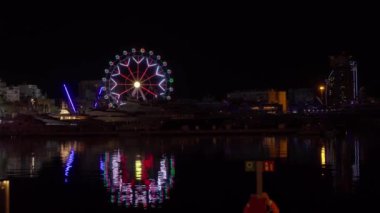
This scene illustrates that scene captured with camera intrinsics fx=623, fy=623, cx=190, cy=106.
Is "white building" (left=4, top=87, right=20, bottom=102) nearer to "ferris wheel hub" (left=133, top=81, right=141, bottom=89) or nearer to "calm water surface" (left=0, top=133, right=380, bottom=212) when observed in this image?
"ferris wheel hub" (left=133, top=81, right=141, bottom=89)

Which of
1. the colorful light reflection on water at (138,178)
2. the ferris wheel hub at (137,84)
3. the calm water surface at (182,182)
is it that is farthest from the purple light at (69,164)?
the ferris wheel hub at (137,84)

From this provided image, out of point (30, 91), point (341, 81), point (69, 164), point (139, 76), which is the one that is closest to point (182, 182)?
point (69, 164)

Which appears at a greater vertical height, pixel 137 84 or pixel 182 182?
pixel 137 84

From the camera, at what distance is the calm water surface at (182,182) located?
14562mm

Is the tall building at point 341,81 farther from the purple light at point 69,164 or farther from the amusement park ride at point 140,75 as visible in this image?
the purple light at point 69,164

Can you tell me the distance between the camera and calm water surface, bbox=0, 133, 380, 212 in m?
14.6

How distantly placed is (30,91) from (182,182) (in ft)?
314

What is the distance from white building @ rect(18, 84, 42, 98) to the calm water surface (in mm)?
80143

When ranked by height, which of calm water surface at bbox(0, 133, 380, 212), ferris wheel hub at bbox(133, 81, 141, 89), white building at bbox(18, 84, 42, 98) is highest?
white building at bbox(18, 84, 42, 98)

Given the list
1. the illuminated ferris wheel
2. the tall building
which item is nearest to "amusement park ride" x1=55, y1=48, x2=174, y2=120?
the illuminated ferris wheel

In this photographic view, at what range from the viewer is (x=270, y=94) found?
5399 inches

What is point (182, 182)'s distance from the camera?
18922 mm

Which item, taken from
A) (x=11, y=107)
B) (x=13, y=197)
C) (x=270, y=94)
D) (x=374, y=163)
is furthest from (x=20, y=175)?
(x=270, y=94)

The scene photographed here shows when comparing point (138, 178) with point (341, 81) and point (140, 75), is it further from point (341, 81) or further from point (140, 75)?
point (341, 81)
